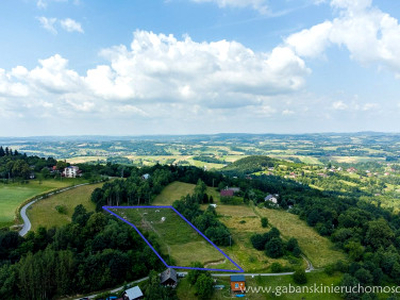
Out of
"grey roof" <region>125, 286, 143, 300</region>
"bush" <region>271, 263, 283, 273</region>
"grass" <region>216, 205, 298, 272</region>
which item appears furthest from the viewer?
"grass" <region>216, 205, 298, 272</region>

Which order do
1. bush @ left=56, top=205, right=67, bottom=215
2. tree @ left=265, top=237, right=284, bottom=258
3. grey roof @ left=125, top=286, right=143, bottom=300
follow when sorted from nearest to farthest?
grey roof @ left=125, top=286, right=143, bottom=300 → tree @ left=265, top=237, right=284, bottom=258 → bush @ left=56, top=205, right=67, bottom=215

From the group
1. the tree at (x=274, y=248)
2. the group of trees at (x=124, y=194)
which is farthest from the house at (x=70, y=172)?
the tree at (x=274, y=248)

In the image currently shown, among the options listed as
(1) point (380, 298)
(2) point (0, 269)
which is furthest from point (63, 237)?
(1) point (380, 298)

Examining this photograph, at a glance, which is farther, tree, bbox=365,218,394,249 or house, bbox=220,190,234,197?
house, bbox=220,190,234,197

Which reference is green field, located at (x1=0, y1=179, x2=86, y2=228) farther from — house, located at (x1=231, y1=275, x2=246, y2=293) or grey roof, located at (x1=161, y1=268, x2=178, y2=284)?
house, located at (x1=231, y1=275, x2=246, y2=293)

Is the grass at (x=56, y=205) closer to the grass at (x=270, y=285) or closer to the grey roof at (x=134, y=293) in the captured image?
the grey roof at (x=134, y=293)

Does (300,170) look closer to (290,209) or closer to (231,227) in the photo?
(290,209)

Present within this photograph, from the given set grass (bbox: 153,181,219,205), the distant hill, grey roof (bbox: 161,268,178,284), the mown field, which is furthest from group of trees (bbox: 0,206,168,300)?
the distant hill
